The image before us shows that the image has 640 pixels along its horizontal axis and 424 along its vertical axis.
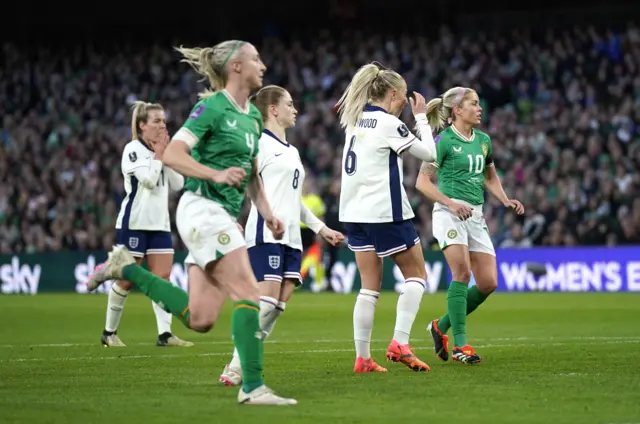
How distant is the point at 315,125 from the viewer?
31.9m

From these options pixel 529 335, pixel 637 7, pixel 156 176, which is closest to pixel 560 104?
pixel 637 7

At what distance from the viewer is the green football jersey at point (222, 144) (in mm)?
7766

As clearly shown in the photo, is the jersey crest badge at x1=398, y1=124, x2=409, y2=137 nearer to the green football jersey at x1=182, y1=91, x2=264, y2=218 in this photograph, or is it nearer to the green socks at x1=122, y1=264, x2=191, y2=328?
the green football jersey at x1=182, y1=91, x2=264, y2=218

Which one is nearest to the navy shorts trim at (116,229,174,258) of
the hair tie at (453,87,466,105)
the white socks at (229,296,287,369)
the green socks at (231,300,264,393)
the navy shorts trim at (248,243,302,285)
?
the hair tie at (453,87,466,105)

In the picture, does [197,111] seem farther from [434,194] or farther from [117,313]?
[117,313]

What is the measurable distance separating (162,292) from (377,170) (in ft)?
7.38

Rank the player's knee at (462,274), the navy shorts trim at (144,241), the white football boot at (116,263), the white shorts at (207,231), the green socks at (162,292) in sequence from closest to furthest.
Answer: the white shorts at (207,231)
the green socks at (162,292)
the white football boot at (116,263)
the player's knee at (462,274)
the navy shorts trim at (144,241)

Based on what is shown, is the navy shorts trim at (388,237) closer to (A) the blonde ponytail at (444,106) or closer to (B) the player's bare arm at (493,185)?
(A) the blonde ponytail at (444,106)

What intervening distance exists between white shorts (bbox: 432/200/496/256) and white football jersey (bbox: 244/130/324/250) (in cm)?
194

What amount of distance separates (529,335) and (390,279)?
12083 mm

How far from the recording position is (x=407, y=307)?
10.0 m

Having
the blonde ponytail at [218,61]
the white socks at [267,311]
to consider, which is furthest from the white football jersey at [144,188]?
the blonde ponytail at [218,61]

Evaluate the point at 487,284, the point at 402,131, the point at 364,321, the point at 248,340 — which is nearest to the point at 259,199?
the point at 248,340

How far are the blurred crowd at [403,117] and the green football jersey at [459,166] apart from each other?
14.1 meters
